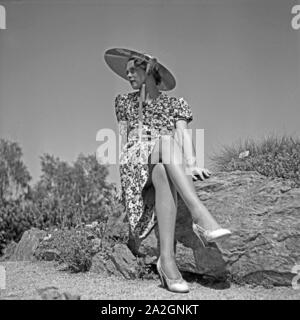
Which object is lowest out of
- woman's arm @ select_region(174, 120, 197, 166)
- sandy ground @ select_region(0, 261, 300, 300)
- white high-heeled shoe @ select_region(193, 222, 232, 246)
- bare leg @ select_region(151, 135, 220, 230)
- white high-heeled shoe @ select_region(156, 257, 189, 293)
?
sandy ground @ select_region(0, 261, 300, 300)

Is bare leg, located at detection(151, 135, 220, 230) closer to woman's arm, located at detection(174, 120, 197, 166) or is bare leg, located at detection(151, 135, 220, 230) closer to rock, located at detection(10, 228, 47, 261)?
woman's arm, located at detection(174, 120, 197, 166)

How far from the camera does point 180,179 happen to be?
3.03m

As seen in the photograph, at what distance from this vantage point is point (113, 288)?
3162 millimetres

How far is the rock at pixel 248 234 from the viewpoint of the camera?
3.07 meters

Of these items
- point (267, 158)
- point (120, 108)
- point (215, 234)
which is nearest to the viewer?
point (215, 234)

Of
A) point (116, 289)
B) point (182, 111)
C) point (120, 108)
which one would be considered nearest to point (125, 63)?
point (120, 108)

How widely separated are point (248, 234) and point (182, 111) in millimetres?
1150

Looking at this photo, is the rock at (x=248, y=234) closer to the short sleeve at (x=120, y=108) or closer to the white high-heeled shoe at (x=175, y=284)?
the white high-heeled shoe at (x=175, y=284)

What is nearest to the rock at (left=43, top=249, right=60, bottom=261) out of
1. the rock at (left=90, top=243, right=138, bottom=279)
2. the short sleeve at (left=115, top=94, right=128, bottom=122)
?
the rock at (left=90, top=243, right=138, bottom=279)

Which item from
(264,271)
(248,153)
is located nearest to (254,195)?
(264,271)

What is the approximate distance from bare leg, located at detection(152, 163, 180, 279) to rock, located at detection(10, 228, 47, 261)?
220 cm

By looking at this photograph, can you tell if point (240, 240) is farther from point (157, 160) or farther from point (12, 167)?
point (12, 167)

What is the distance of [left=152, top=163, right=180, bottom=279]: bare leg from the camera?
10.2 feet
